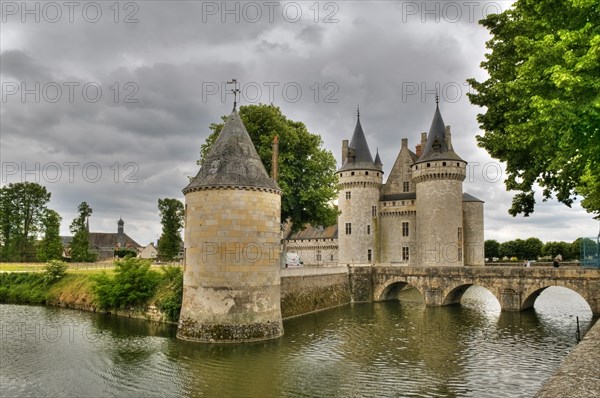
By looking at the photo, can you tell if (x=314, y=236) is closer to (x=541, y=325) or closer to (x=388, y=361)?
(x=541, y=325)

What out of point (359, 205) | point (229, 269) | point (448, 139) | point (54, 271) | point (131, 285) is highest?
point (448, 139)

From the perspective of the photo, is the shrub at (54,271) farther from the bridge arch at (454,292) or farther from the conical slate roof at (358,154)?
the bridge arch at (454,292)

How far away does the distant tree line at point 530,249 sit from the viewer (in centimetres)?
6281

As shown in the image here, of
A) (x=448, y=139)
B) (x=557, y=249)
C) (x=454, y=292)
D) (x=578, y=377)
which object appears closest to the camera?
(x=578, y=377)

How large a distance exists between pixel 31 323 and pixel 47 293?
9.52 metres

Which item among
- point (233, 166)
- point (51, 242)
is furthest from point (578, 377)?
point (51, 242)

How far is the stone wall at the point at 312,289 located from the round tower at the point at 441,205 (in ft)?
37.7

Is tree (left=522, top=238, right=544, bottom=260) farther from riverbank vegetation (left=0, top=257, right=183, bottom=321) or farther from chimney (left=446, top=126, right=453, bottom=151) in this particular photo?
riverbank vegetation (left=0, top=257, right=183, bottom=321)

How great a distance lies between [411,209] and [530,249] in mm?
29548

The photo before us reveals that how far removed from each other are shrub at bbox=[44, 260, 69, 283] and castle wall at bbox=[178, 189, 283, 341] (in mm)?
17878

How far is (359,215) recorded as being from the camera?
4509 centimetres

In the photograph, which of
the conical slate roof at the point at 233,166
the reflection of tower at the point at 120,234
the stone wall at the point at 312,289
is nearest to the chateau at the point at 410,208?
the stone wall at the point at 312,289

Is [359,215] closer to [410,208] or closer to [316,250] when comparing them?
[410,208]

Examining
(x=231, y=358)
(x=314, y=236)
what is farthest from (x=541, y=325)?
(x=314, y=236)
